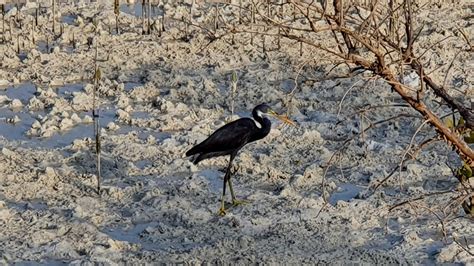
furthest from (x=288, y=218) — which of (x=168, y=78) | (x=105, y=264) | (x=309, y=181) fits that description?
(x=168, y=78)

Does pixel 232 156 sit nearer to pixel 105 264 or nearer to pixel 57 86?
pixel 105 264

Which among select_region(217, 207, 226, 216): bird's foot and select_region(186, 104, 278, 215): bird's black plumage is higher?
select_region(186, 104, 278, 215): bird's black plumage

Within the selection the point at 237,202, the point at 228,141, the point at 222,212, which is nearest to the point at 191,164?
the point at 228,141

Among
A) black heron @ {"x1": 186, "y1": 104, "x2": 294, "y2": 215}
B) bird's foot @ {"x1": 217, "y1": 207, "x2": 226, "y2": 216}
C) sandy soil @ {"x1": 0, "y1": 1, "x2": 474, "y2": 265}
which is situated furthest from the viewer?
black heron @ {"x1": 186, "y1": 104, "x2": 294, "y2": 215}

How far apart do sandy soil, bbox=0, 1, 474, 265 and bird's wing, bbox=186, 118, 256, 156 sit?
0.37 metres

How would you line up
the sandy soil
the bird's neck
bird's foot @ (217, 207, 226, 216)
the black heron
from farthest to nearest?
1. the bird's neck
2. the black heron
3. bird's foot @ (217, 207, 226, 216)
4. the sandy soil

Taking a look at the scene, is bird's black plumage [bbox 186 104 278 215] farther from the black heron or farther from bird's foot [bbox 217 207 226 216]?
bird's foot [bbox 217 207 226 216]

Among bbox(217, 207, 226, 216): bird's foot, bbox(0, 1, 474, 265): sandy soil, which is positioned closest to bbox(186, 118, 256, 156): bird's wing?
bbox(0, 1, 474, 265): sandy soil

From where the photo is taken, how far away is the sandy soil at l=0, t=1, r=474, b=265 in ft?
22.5

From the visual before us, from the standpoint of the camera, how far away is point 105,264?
649 cm

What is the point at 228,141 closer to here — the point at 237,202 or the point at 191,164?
the point at 237,202

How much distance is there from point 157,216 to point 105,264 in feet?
3.23

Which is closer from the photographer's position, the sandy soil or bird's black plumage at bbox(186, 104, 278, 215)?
the sandy soil

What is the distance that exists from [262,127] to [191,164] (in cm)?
77
